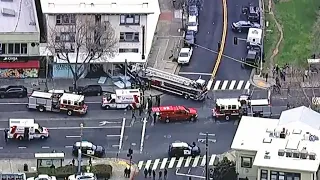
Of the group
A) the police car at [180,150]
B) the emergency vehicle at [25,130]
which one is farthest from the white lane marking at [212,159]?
the emergency vehicle at [25,130]

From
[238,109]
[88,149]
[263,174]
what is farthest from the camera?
[238,109]

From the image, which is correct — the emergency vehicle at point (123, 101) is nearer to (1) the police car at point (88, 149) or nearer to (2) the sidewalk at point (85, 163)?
(1) the police car at point (88, 149)

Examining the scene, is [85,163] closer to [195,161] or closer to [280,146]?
[195,161]

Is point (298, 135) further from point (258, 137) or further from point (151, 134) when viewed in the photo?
point (151, 134)

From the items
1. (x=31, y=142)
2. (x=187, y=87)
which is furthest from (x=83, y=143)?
(x=187, y=87)

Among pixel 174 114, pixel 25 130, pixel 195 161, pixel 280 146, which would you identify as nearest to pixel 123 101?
pixel 174 114

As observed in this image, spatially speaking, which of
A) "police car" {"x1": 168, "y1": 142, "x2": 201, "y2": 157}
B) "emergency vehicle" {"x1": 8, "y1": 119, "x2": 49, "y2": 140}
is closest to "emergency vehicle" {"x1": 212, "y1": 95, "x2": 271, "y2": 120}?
"police car" {"x1": 168, "y1": 142, "x2": 201, "y2": 157}

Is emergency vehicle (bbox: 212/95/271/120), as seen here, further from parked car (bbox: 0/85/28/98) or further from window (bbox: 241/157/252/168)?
parked car (bbox: 0/85/28/98)
